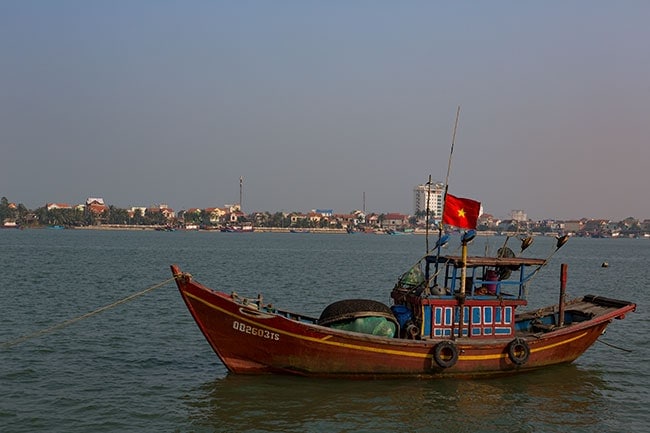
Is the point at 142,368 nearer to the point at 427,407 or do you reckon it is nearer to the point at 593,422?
the point at 427,407

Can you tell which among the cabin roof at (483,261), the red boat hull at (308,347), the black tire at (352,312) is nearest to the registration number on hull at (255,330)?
the red boat hull at (308,347)

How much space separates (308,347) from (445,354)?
12.3 feet

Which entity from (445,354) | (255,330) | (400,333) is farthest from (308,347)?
(445,354)

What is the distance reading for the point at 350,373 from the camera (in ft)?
58.8

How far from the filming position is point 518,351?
18.9m

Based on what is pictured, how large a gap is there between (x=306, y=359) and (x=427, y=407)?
3.32m

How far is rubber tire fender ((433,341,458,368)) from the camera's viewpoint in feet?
58.8

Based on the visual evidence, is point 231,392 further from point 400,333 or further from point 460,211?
point 460,211

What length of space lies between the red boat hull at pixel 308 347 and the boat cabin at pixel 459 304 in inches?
18.2

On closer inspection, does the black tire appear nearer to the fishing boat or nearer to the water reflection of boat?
the fishing boat

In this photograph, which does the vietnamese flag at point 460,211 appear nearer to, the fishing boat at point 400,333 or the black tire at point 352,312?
the fishing boat at point 400,333

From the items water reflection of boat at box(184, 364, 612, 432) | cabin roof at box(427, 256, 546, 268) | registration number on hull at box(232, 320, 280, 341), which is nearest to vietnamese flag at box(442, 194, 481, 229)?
cabin roof at box(427, 256, 546, 268)

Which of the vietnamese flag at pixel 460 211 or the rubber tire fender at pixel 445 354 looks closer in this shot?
the rubber tire fender at pixel 445 354

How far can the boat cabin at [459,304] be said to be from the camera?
1850cm
